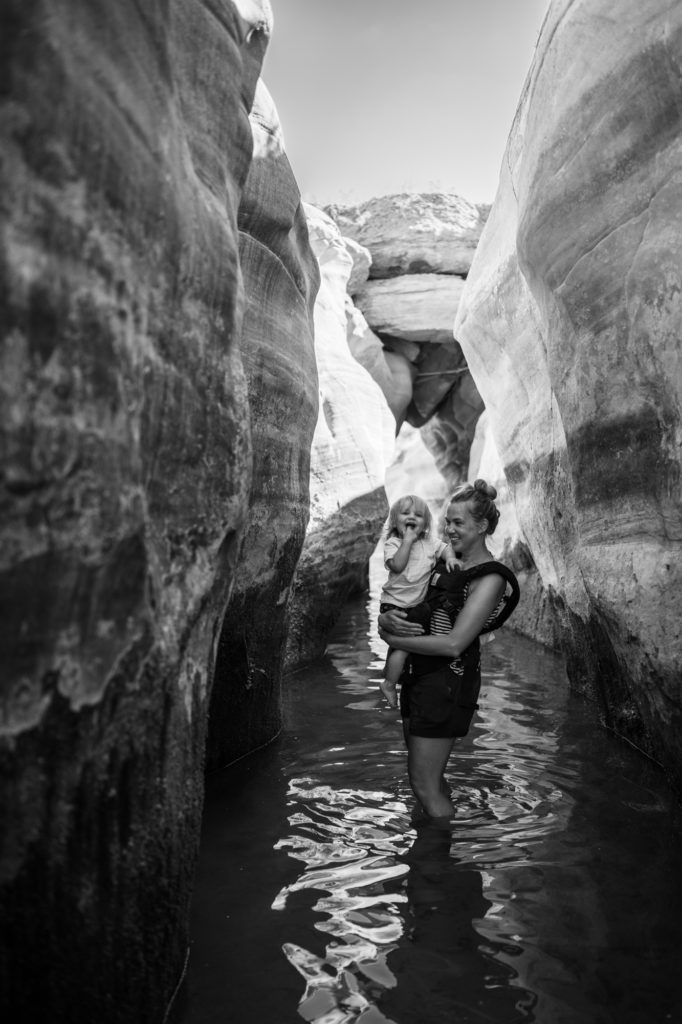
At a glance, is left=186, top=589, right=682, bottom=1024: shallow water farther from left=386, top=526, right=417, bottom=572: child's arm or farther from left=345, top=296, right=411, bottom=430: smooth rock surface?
left=345, top=296, right=411, bottom=430: smooth rock surface

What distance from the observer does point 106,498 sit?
2047 mm

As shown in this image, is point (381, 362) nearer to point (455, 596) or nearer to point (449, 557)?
point (449, 557)

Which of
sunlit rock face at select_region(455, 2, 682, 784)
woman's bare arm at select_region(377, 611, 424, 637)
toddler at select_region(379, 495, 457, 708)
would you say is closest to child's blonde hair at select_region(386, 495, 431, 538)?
toddler at select_region(379, 495, 457, 708)

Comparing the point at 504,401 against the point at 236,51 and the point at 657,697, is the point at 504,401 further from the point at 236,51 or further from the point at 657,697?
the point at 236,51

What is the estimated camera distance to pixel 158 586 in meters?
2.42

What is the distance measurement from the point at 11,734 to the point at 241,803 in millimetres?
3065

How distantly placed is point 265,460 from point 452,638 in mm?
2263

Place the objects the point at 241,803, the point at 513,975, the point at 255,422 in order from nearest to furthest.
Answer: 1. the point at 513,975
2. the point at 241,803
3. the point at 255,422

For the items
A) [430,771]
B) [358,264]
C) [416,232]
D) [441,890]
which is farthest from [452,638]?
[416,232]

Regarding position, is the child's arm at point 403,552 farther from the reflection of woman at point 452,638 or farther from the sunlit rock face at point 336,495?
the sunlit rock face at point 336,495

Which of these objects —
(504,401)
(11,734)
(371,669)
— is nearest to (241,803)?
(11,734)

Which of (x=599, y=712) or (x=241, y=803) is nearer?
(x=241, y=803)

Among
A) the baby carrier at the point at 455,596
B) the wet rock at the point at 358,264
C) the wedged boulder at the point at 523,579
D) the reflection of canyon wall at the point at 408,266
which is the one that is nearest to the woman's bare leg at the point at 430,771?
the baby carrier at the point at 455,596

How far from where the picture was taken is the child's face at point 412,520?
4336 millimetres
